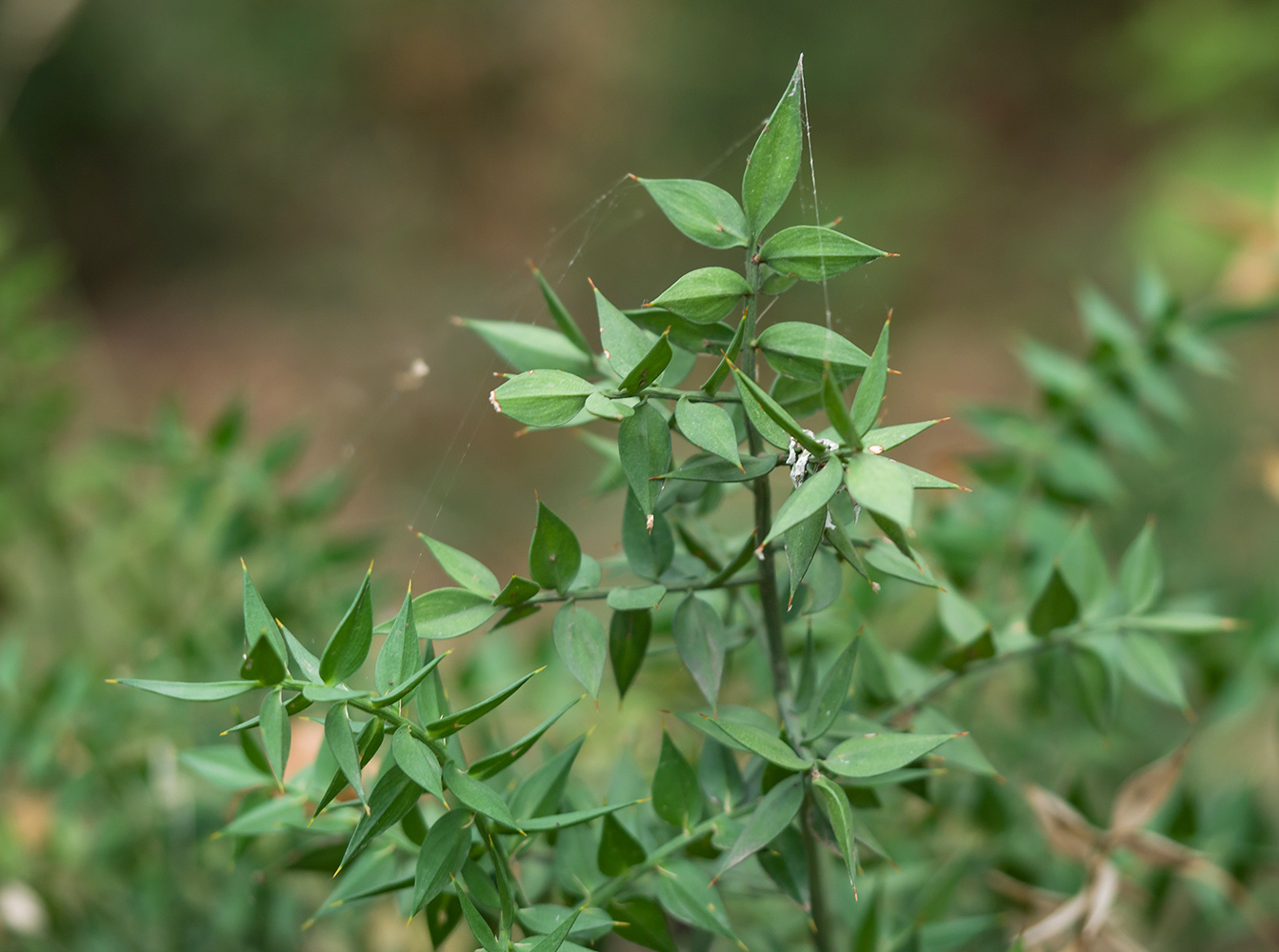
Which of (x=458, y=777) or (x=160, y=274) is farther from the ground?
(x=458, y=777)

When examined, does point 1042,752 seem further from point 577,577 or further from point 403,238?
point 403,238

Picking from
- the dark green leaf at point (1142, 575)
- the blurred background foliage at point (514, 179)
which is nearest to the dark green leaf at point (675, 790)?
the dark green leaf at point (1142, 575)

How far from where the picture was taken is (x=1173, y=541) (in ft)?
2.99

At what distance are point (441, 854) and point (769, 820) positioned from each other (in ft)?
0.36

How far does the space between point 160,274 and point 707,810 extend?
Result: 2.98 meters

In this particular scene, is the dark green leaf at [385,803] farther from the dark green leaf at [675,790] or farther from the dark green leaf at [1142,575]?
the dark green leaf at [1142,575]

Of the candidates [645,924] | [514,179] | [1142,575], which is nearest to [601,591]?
[645,924]

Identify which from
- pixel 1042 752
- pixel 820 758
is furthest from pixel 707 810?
pixel 1042 752

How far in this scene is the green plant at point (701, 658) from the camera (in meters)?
0.29

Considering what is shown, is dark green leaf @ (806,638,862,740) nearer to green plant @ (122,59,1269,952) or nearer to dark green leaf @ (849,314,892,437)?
green plant @ (122,59,1269,952)

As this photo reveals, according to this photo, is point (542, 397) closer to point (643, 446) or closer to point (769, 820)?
point (643, 446)

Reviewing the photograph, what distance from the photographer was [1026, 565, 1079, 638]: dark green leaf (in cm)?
44

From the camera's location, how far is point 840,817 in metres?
0.31

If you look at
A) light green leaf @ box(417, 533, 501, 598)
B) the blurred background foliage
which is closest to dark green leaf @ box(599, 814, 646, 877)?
light green leaf @ box(417, 533, 501, 598)
